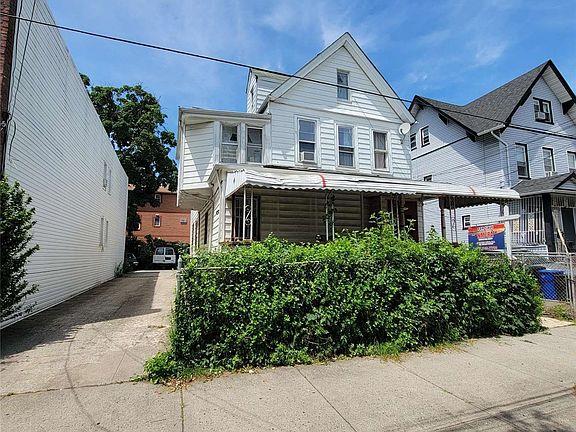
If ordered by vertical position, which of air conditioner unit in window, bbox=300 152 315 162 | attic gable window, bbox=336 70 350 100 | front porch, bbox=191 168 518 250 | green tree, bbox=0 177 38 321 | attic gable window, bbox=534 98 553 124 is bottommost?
green tree, bbox=0 177 38 321

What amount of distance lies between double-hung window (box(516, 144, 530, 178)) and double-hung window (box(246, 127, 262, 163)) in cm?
1363

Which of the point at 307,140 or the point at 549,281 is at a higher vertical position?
the point at 307,140

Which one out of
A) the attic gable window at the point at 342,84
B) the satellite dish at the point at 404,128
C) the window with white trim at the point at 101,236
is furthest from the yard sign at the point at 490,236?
the window with white trim at the point at 101,236

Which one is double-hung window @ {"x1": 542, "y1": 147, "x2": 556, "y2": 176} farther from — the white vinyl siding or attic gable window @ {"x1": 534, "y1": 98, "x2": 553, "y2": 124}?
the white vinyl siding

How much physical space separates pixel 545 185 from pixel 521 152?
315cm

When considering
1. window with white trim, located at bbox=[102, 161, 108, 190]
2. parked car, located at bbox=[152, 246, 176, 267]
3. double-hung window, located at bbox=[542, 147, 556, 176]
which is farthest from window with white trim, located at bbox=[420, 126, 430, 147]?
parked car, located at bbox=[152, 246, 176, 267]

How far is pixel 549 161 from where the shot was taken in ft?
60.5

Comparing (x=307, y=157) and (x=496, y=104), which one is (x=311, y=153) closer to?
(x=307, y=157)

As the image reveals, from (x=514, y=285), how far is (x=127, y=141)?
1115 inches

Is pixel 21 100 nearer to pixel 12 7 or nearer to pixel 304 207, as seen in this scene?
pixel 12 7

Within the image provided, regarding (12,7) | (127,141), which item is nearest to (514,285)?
(12,7)

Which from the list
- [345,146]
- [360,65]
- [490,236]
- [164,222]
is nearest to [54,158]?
[345,146]

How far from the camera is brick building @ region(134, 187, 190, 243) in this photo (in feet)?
126

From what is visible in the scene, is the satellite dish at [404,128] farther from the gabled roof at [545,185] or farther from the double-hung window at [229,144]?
the gabled roof at [545,185]
